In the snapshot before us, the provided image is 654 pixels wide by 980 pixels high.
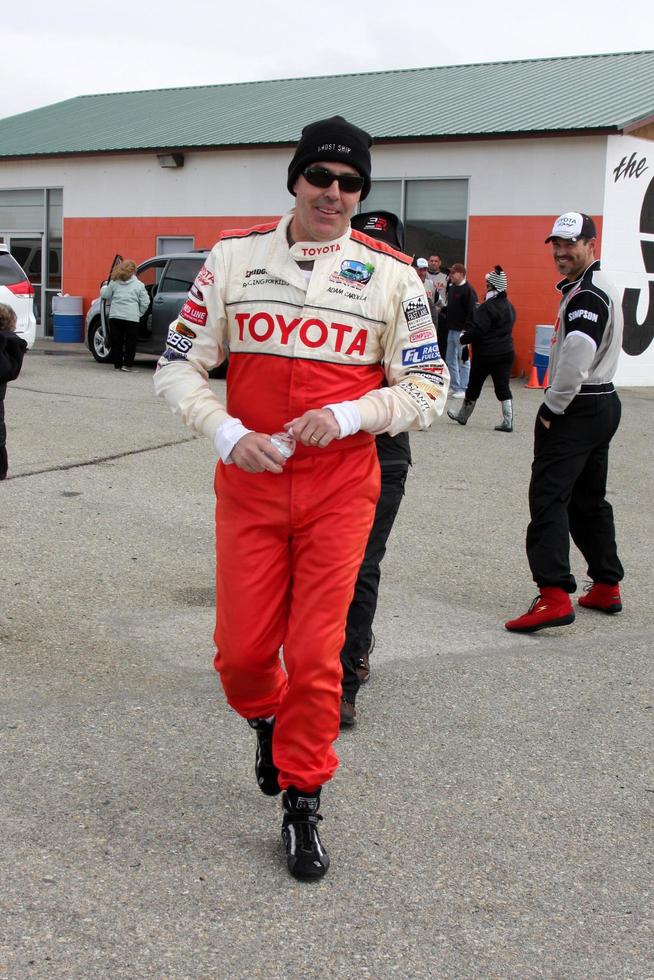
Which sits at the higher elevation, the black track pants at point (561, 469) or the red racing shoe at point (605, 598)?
the black track pants at point (561, 469)

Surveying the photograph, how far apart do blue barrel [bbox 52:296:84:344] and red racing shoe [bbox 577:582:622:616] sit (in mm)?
19576

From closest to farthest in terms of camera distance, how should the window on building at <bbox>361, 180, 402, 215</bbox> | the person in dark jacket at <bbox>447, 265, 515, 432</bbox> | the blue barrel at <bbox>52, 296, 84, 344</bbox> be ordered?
1. the person in dark jacket at <bbox>447, 265, 515, 432</bbox>
2. the window on building at <bbox>361, 180, 402, 215</bbox>
3. the blue barrel at <bbox>52, 296, 84, 344</bbox>

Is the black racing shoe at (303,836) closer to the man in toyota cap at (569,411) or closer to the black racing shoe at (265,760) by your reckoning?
the black racing shoe at (265,760)

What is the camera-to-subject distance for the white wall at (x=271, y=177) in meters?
19.4

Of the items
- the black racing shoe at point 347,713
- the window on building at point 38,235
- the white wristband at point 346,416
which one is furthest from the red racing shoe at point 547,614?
the window on building at point 38,235

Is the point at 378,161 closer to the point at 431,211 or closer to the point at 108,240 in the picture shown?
the point at 431,211

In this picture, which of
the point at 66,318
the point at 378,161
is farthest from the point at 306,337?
the point at 66,318

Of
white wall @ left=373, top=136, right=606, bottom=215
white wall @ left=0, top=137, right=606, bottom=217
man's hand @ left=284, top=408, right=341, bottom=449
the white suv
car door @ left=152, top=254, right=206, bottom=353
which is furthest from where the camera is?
white wall @ left=0, top=137, right=606, bottom=217

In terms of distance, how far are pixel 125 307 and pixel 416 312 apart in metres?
14.2

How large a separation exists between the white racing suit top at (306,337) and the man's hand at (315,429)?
139 mm

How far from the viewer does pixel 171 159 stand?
76.8ft

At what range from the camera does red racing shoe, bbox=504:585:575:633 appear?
5.81 meters

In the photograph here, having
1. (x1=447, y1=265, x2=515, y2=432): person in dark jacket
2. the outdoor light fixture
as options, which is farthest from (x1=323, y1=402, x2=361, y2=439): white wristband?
the outdoor light fixture

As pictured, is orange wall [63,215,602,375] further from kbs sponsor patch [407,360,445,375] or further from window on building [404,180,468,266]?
kbs sponsor patch [407,360,445,375]
